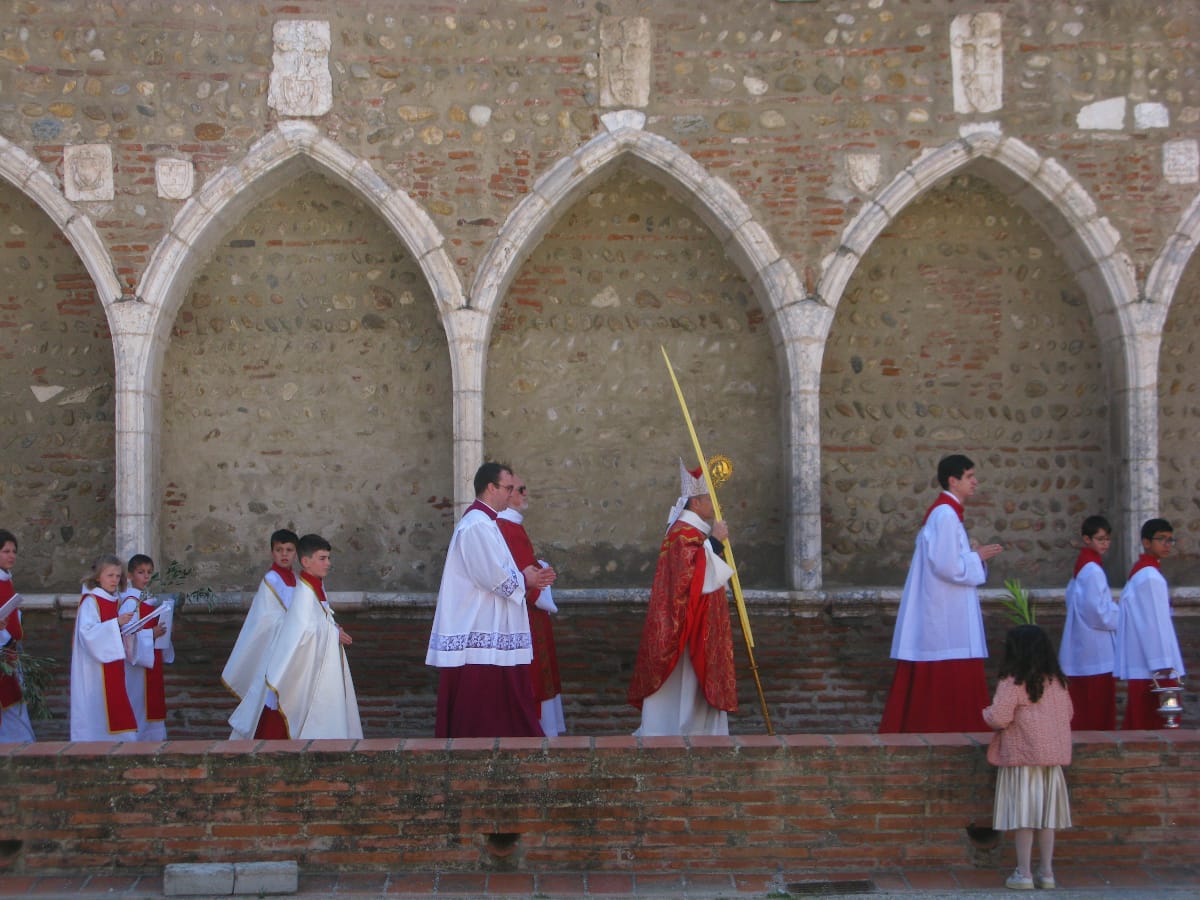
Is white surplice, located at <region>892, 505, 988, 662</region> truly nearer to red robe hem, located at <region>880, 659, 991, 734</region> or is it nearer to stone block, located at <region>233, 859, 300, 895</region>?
red robe hem, located at <region>880, 659, 991, 734</region>

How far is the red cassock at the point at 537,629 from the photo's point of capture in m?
7.16

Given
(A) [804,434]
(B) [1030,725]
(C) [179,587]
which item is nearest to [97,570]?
(C) [179,587]

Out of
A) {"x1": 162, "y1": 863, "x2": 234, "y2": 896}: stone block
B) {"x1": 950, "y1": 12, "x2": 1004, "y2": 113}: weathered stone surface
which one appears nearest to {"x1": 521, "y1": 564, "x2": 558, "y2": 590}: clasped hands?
{"x1": 162, "y1": 863, "x2": 234, "y2": 896}: stone block

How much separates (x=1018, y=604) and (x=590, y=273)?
3584mm

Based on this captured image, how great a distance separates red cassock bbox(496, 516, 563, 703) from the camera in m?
7.16

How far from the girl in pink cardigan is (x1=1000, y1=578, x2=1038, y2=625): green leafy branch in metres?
2.52

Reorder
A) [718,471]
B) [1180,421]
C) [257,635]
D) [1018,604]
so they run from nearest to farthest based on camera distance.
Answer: [718,471], [257,635], [1018,604], [1180,421]

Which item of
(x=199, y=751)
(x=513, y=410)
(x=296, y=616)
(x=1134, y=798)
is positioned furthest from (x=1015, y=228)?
(x=199, y=751)

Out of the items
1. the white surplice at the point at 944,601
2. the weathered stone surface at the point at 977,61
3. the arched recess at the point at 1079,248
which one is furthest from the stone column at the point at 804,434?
the white surplice at the point at 944,601

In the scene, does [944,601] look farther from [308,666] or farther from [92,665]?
[92,665]

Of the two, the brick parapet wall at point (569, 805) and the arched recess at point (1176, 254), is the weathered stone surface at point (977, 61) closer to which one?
the arched recess at point (1176, 254)

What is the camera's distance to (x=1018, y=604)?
751cm

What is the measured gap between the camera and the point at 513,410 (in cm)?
881

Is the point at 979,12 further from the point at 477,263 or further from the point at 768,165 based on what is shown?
the point at 477,263
